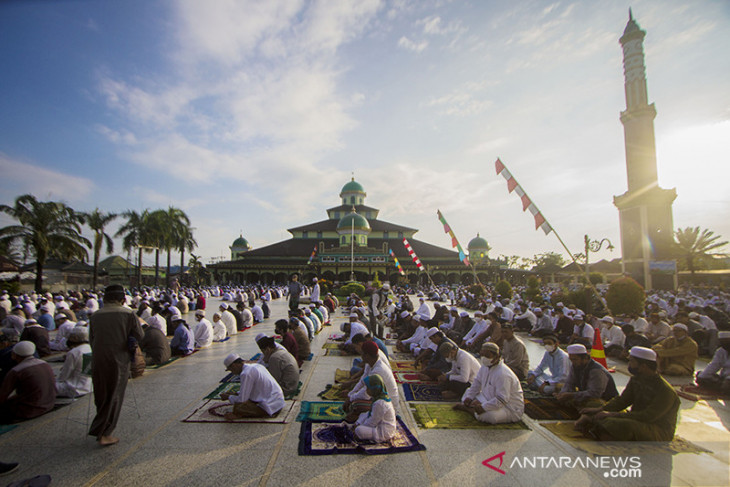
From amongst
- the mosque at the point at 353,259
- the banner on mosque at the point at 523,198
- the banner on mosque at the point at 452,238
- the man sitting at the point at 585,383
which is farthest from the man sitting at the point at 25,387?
the mosque at the point at 353,259

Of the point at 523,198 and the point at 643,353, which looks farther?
the point at 523,198

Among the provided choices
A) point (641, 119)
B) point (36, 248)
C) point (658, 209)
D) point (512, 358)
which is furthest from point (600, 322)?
point (641, 119)

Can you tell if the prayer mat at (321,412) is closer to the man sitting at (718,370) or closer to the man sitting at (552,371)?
the man sitting at (552,371)

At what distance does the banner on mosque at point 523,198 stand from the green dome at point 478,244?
1618 inches

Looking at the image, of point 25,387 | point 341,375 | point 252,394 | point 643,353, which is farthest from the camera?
point 341,375

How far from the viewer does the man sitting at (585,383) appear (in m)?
5.12

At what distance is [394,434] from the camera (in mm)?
4195

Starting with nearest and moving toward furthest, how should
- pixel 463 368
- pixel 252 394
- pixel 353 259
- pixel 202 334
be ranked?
1. pixel 252 394
2. pixel 463 368
3. pixel 202 334
4. pixel 353 259

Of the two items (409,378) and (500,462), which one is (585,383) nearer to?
(500,462)

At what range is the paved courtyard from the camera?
349 cm

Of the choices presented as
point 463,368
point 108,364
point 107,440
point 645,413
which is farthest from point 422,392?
point 108,364

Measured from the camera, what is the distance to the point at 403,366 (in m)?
8.06

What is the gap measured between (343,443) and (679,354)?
22.6 ft

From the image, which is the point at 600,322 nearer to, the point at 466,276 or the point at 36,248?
the point at 36,248
